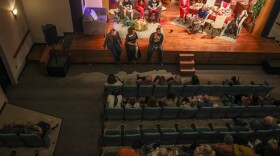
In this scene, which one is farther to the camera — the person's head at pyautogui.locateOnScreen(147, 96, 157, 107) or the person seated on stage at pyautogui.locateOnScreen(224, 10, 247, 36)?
the person seated on stage at pyautogui.locateOnScreen(224, 10, 247, 36)

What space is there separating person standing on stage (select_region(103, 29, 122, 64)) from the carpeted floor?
0.59 meters

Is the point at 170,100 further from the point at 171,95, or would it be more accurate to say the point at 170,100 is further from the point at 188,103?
the point at 188,103

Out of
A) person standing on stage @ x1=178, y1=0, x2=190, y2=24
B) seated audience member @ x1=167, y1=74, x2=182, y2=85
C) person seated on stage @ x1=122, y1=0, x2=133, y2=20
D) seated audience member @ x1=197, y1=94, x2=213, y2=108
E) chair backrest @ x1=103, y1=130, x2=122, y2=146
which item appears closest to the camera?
chair backrest @ x1=103, y1=130, x2=122, y2=146

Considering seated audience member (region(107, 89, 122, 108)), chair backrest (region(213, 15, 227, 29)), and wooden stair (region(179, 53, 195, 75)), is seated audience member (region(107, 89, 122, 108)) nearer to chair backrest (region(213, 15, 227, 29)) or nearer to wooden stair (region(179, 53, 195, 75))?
wooden stair (region(179, 53, 195, 75))

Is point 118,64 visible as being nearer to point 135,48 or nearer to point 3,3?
point 135,48

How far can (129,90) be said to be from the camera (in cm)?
737

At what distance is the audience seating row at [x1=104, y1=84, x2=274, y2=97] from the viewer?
7312mm

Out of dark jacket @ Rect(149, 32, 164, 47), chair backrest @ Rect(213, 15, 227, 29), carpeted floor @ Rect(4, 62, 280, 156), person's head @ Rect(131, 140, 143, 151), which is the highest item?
chair backrest @ Rect(213, 15, 227, 29)

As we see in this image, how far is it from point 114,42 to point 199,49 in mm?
2849

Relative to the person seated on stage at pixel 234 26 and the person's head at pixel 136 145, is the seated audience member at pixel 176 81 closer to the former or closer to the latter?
the person's head at pixel 136 145

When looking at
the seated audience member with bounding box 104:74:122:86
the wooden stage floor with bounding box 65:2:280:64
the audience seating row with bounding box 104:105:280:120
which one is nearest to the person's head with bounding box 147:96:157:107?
the audience seating row with bounding box 104:105:280:120

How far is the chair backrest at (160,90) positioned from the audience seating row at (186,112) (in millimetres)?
769

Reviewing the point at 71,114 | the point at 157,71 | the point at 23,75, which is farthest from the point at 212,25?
the point at 23,75

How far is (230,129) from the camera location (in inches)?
256
